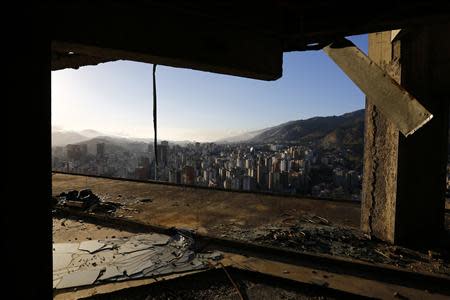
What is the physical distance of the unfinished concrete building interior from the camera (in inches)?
71.1

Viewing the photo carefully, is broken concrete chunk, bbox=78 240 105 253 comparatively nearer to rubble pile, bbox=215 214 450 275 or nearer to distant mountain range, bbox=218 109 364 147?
rubble pile, bbox=215 214 450 275

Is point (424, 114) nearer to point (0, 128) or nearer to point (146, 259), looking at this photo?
point (0, 128)

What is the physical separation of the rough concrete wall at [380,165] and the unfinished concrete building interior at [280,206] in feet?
0.07

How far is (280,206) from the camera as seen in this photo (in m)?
6.57

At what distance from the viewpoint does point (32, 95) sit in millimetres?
1197

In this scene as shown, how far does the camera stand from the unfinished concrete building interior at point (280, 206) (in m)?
1.80

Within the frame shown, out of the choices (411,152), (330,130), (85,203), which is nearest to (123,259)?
(85,203)

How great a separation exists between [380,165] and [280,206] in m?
2.56

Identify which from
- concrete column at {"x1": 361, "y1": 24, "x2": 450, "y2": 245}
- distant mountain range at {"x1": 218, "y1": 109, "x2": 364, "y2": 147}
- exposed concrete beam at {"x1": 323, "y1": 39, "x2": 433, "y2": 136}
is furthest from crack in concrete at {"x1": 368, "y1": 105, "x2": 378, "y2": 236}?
distant mountain range at {"x1": 218, "y1": 109, "x2": 364, "y2": 147}

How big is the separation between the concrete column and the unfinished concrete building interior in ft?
0.07

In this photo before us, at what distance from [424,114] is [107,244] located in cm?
435

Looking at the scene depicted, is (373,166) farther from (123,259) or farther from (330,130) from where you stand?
(330,130)

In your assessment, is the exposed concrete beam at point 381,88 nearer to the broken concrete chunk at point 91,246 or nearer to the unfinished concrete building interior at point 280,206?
the unfinished concrete building interior at point 280,206

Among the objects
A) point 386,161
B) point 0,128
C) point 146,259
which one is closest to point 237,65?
point 0,128
